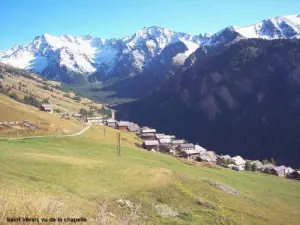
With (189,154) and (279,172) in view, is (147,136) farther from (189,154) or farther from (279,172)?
(279,172)

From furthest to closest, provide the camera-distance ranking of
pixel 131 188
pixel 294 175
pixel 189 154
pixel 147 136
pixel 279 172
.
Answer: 1. pixel 147 136
2. pixel 189 154
3. pixel 294 175
4. pixel 279 172
5. pixel 131 188

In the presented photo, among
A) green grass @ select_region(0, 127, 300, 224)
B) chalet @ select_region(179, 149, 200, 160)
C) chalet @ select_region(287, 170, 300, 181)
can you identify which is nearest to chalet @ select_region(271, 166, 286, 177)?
chalet @ select_region(287, 170, 300, 181)

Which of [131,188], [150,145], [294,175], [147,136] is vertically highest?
[131,188]

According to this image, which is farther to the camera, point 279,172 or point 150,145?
point 150,145

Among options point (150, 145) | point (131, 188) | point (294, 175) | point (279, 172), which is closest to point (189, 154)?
point (150, 145)

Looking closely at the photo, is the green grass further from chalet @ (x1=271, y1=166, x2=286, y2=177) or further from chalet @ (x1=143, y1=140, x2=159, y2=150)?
chalet @ (x1=143, y1=140, x2=159, y2=150)

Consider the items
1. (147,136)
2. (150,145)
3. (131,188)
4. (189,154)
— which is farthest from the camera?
(147,136)

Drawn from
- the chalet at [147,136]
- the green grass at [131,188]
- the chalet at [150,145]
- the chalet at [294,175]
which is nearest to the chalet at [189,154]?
the chalet at [150,145]

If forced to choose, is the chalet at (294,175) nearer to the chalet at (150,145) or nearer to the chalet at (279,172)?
the chalet at (279,172)

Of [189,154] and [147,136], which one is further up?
[147,136]

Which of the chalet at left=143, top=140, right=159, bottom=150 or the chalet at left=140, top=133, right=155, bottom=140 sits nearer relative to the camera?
the chalet at left=143, top=140, right=159, bottom=150

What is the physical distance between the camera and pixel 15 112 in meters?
93.5

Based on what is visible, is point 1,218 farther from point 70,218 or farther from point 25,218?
point 70,218

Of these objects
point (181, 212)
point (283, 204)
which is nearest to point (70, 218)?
point (181, 212)
